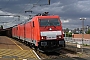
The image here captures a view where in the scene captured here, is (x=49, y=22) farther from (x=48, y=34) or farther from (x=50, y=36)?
(x=50, y=36)

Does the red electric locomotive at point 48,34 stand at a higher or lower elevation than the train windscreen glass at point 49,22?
lower

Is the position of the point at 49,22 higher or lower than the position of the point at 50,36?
higher

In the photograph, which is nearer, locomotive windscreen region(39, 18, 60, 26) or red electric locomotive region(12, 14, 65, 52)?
red electric locomotive region(12, 14, 65, 52)

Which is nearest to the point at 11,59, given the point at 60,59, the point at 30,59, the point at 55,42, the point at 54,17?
the point at 30,59

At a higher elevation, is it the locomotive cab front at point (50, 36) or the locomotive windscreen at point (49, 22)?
the locomotive windscreen at point (49, 22)

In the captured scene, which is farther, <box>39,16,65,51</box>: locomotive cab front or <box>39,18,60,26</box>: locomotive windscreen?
<box>39,18,60,26</box>: locomotive windscreen

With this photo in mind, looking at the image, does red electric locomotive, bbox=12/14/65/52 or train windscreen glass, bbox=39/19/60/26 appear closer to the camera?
red electric locomotive, bbox=12/14/65/52

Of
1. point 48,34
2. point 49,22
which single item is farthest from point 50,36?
point 49,22

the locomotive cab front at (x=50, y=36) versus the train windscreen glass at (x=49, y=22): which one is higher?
the train windscreen glass at (x=49, y=22)

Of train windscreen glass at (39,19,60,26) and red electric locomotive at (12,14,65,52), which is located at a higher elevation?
train windscreen glass at (39,19,60,26)

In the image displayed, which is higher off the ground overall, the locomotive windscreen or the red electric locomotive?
the locomotive windscreen

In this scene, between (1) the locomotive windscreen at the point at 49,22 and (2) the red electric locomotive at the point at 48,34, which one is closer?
(2) the red electric locomotive at the point at 48,34

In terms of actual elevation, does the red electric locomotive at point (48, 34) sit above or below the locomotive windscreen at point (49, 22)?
below

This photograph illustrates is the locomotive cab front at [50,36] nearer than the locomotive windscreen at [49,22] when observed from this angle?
Yes
